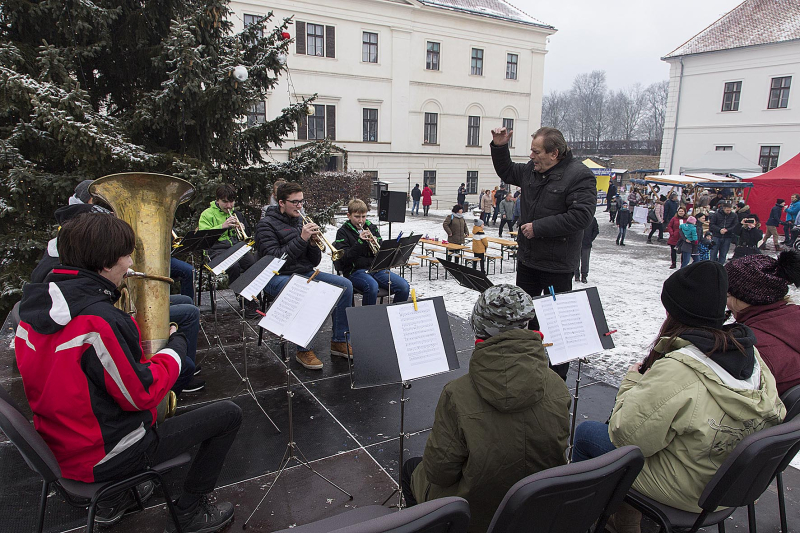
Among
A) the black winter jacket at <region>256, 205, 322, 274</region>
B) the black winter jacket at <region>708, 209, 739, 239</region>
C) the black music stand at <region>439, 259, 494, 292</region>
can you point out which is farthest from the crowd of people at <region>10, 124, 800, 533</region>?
the black winter jacket at <region>708, 209, 739, 239</region>

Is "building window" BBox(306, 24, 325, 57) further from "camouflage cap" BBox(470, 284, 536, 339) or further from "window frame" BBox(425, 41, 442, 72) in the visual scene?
"camouflage cap" BBox(470, 284, 536, 339)

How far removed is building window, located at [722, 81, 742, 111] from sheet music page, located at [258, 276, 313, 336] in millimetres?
32282

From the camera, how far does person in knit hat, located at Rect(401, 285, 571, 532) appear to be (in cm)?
177

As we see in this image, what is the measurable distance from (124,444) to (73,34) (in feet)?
20.4

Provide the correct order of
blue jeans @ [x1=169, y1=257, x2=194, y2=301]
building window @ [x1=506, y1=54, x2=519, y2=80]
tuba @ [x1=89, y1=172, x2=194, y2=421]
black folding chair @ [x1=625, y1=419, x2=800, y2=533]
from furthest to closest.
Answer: building window @ [x1=506, y1=54, x2=519, y2=80] → blue jeans @ [x1=169, y1=257, x2=194, y2=301] → tuba @ [x1=89, y1=172, x2=194, y2=421] → black folding chair @ [x1=625, y1=419, x2=800, y2=533]

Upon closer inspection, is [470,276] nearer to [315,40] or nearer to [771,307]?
[771,307]

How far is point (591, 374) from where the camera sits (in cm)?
499

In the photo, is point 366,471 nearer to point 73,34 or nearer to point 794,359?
point 794,359

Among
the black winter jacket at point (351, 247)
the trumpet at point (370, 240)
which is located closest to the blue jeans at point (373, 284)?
the black winter jacket at point (351, 247)

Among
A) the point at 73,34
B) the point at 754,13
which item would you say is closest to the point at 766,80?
the point at 754,13

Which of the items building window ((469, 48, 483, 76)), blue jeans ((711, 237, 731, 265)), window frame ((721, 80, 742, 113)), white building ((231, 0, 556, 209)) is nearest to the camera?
blue jeans ((711, 237, 731, 265))

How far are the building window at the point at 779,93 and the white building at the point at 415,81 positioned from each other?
12.3 metres

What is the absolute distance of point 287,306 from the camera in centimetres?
307

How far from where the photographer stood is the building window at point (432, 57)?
92.9ft
